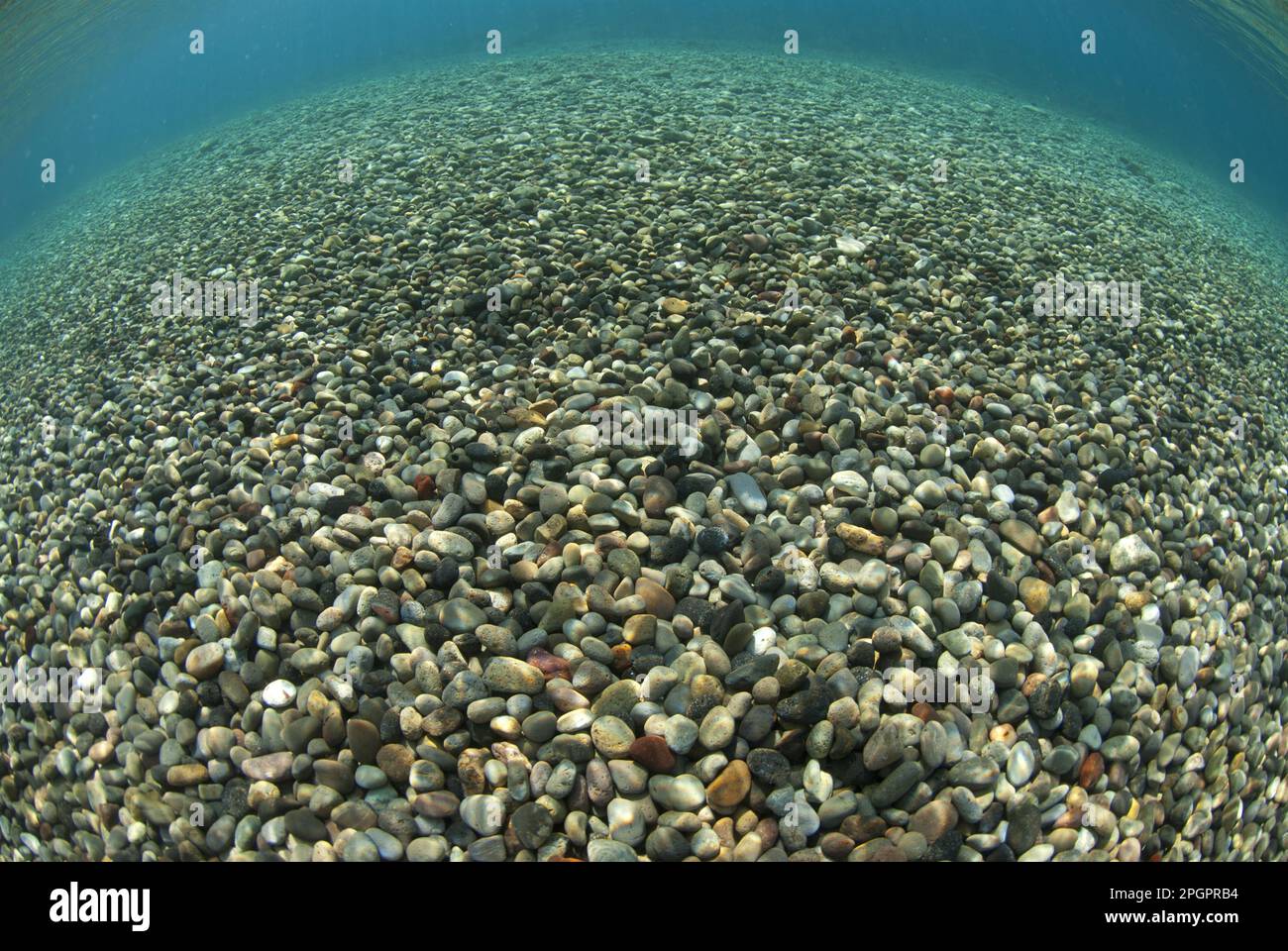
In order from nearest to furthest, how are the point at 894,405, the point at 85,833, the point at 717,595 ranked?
the point at 85,833 < the point at 717,595 < the point at 894,405

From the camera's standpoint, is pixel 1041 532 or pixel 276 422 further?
pixel 276 422

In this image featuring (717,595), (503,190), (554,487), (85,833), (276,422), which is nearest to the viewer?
(85,833)

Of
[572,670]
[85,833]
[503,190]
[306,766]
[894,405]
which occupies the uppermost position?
[503,190]

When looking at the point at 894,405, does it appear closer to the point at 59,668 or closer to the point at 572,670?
the point at 572,670

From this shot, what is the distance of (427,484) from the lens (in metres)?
3.80

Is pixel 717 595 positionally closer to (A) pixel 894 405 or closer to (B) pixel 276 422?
(A) pixel 894 405

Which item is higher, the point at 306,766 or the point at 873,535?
the point at 873,535

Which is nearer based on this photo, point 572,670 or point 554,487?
point 572,670

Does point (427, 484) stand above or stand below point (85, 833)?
above

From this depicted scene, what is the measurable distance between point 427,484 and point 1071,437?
3.85 m

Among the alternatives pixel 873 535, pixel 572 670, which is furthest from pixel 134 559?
pixel 873 535

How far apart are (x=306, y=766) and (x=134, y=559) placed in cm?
191

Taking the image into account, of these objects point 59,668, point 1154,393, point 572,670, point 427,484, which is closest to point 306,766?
point 572,670

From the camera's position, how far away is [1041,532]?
12.2ft
